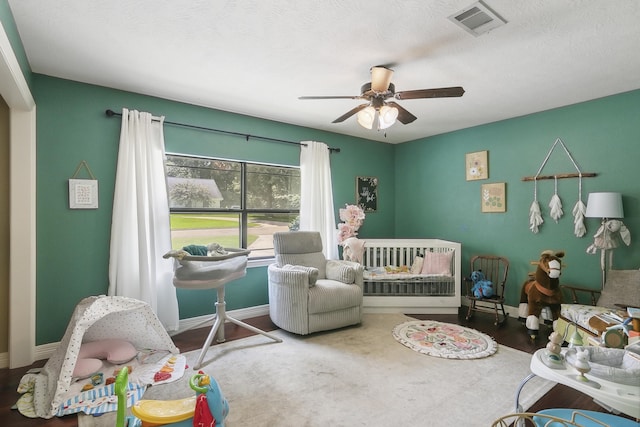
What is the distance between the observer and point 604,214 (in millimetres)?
2973

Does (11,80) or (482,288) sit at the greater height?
(11,80)

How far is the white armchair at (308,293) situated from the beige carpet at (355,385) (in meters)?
0.21

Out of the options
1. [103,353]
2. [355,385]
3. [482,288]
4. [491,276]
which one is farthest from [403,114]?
[103,353]

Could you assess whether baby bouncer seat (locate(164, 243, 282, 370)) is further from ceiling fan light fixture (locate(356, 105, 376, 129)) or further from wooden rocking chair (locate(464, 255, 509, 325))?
wooden rocking chair (locate(464, 255, 509, 325))

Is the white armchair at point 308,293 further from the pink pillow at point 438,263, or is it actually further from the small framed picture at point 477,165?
the small framed picture at point 477,165

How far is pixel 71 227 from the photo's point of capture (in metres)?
2.90

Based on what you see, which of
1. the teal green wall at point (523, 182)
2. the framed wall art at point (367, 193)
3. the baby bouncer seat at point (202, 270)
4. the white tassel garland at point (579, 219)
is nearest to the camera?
the baby bouncer seat at point (202, 270)

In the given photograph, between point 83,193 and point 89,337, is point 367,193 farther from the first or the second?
point 89,337

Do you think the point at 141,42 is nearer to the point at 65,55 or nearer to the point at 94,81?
the point at 65,55

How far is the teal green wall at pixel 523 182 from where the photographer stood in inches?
124

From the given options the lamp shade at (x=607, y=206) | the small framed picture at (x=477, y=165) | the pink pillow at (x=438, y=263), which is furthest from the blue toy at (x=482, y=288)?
the small framed picture at (x=477, y=165)

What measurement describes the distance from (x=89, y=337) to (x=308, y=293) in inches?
75.6

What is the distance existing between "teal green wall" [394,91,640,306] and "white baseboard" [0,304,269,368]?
2.70m

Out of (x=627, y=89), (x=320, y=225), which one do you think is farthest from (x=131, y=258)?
(x=627, y=89)
